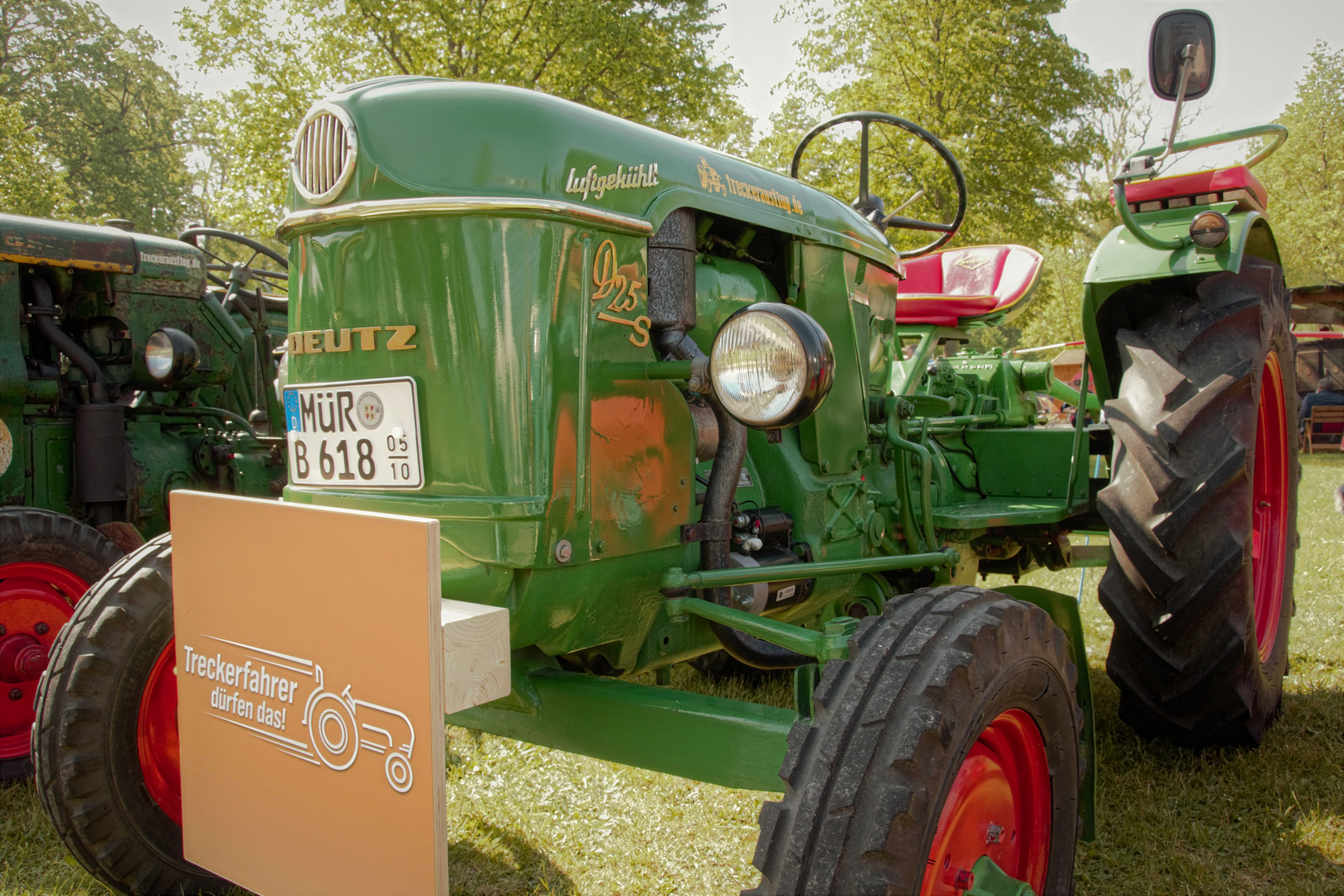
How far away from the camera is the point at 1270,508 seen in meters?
3.30

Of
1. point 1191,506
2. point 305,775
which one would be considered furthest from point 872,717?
point 1191,506

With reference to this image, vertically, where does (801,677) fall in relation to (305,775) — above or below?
above

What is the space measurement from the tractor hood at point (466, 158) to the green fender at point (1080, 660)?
1.18 m

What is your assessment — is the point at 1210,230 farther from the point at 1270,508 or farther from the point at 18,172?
the point at 18,172

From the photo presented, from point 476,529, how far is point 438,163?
0.64 metres

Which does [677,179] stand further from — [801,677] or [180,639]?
[180,639]

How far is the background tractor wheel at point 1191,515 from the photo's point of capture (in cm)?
246

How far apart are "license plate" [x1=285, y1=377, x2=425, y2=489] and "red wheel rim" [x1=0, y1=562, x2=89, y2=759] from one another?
1.84 meters

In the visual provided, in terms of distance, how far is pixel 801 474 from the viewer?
7.82 ft

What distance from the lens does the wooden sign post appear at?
136 cm

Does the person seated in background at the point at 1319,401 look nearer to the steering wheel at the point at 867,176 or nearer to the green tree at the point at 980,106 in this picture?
the green tree at the point at 980,106

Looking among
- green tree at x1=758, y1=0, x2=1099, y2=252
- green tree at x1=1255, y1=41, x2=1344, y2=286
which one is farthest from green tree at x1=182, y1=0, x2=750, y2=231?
green tree at x1=1255, y1=41, x2=1344, y2=286

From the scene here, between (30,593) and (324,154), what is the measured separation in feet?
7.54

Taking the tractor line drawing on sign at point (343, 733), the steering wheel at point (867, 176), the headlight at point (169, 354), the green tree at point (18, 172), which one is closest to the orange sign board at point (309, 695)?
the tractor line drawing on sign at point (343, 733)
